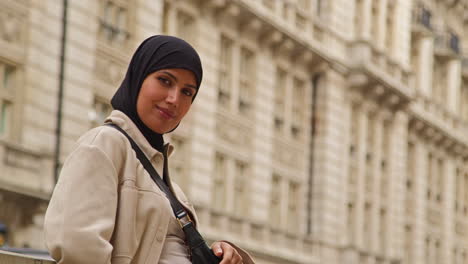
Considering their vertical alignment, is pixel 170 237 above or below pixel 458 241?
below

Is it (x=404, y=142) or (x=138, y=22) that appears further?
(x=404, y=142)

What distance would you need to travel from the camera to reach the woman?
3270mm

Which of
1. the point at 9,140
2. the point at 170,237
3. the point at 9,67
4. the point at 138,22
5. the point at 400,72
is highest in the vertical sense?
the point at 400,72

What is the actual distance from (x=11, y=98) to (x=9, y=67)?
1.90 ft

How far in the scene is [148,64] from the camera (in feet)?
11.8

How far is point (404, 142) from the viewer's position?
4259 cm

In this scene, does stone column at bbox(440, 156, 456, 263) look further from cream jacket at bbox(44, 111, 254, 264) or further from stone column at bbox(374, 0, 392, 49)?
cream jacket at bbox(44, 111, 254, 264)

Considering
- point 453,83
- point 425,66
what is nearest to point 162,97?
point 425,66

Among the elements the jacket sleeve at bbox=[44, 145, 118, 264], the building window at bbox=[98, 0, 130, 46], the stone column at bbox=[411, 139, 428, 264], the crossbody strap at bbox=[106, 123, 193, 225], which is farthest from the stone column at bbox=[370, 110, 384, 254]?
the jacket sleeve at bbox=[44, 145, 118, 264]

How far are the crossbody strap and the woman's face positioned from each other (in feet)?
0.35

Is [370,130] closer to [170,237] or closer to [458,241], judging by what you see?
[458,241]

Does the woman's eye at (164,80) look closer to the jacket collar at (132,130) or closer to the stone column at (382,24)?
the jacket collar at (132,130)

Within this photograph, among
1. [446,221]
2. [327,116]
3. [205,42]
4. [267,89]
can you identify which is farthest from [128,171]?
[446,221]

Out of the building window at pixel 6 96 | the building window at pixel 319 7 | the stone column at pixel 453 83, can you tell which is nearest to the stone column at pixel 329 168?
the building window at pixel 319 7
